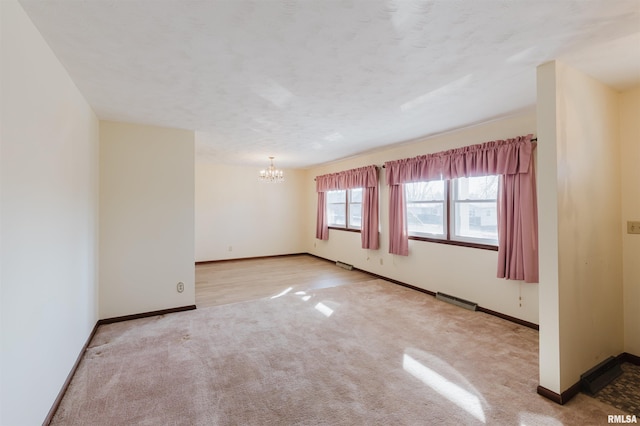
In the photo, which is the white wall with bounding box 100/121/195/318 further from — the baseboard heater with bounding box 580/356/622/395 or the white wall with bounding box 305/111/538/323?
the baseboard heater with bounding box 580/356/622/395

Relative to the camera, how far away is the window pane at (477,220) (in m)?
3.54

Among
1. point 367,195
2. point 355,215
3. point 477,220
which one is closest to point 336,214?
point 355,215

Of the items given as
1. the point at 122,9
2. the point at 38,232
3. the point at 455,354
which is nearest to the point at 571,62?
the point at 455,354

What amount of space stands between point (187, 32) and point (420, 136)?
3.31m

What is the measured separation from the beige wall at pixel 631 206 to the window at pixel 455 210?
44.9 inches

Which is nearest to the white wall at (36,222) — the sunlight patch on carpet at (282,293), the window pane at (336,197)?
the sunlight patch on carpet at (282,293)

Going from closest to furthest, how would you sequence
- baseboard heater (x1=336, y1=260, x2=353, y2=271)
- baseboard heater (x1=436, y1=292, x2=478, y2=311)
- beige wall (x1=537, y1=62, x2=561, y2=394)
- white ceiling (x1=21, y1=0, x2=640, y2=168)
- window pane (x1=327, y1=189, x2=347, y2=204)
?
white ceiling (x1=21, y1=0, x2=640, y2=168)
beige wall (x1=537, y1=62, x2=561, y2=394)
baseboard heater (x1=436, y1=292, x2=478, y2=311)
baseboard heater (x1=336, y1=260, x2=353, y2=271)
window pane (x1=327, y1=189, x2=347, y2=204)

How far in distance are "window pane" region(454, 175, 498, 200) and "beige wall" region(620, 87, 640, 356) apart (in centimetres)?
116

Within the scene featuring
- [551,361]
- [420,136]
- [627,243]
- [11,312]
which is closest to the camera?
[11,312]

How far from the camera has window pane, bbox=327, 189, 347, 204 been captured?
6.62m

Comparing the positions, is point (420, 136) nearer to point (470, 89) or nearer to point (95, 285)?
point (470, 89)

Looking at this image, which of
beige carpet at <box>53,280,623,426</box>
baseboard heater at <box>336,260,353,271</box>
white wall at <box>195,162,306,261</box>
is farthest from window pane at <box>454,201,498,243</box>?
white wall at <box>195,162,306,261</box>

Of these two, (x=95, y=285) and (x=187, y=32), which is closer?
(x=187, y=32)

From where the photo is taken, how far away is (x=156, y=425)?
1.74 metres
